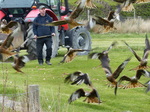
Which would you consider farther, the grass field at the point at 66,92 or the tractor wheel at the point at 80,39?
the tractor wheel at the point at 80,39

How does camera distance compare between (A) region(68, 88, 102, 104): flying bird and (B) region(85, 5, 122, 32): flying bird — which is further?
(A) region(68, 88, 102, 104): flying bird

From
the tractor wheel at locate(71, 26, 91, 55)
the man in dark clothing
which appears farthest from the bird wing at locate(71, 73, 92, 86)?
the tractor wheel at locate(71, 26, 91, 55)

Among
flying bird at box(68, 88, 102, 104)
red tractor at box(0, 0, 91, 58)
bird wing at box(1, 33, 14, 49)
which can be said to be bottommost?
red tractor at box(0, 0, 91, 58)

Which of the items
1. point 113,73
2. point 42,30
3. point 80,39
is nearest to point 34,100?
point 113,73

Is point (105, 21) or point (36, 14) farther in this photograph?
point (36, 14)

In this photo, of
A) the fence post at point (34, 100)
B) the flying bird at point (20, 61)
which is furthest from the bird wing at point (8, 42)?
the fence post at point (34, 100)

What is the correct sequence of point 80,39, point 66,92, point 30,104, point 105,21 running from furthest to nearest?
point 80,39 < point 66,92 < point 30,104 < point 105,21

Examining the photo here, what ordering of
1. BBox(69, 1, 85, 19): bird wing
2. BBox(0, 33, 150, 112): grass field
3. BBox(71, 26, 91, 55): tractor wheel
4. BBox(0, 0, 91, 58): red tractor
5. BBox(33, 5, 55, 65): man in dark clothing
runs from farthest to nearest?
BBox(71, 26, 91, 55): tractor wheel → BBox(0, 0, 91, 58): red tractor → BBox(33, 5, 55, 65): man in dark clothing → BBox(0, 33, 150, 112): grass field → BBox(69, 1, 85, 19): bird wing

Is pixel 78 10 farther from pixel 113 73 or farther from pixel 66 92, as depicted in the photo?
pixel 66 92

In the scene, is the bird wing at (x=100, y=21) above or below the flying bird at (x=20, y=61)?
above

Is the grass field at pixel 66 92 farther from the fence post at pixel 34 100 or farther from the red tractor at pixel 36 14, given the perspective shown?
the red tractor at pixel 36 14

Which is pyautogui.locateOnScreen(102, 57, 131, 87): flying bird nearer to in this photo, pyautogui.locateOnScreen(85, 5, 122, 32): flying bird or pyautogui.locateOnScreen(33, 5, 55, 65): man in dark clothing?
pyautogui.locateOnScreen(85, 5, 122, 32): flying bird

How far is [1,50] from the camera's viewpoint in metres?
2.68

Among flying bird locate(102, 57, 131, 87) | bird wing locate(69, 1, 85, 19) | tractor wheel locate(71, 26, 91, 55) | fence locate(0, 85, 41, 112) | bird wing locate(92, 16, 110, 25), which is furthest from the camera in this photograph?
tractor wheel locate(71, 26, 91, 55)
